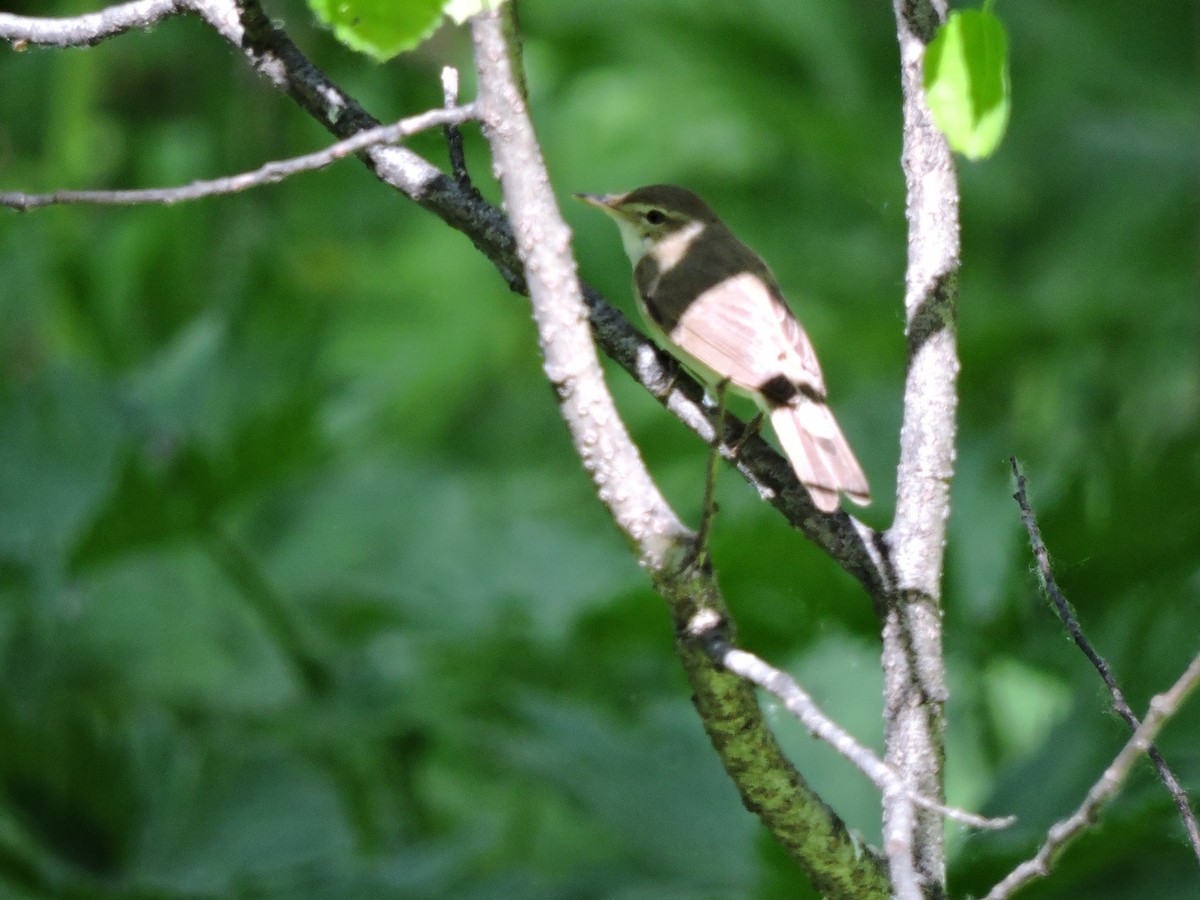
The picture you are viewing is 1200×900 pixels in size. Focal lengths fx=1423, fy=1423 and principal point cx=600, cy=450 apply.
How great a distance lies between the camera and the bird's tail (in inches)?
53.4

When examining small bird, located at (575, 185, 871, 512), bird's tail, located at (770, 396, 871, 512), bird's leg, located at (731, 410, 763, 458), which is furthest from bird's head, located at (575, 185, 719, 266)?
bird's leg, located at (731, 410, 763, 458)

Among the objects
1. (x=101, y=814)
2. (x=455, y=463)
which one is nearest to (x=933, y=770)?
(x=101, y=814)

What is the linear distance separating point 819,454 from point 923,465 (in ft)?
1.45

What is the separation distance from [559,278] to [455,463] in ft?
11.8

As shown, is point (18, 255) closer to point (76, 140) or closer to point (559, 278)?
point (76, 140)

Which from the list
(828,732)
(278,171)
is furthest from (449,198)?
(828,732)

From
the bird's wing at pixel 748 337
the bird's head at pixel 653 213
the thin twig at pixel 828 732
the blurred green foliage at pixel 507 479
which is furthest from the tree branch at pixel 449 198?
the bird's head at pixel 653 213

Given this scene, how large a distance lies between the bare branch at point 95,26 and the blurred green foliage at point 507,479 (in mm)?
1366

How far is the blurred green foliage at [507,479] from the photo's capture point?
2498 mm

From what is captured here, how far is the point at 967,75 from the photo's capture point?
3.28ft

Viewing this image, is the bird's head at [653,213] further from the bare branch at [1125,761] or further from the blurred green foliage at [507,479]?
the bare branch at [1125,761]

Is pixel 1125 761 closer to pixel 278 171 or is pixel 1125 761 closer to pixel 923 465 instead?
pixel 923 465

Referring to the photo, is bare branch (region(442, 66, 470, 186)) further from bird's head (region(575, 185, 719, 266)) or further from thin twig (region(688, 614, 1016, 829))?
bird's head (region(575, 185, 719, 266))

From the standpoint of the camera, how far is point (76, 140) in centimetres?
396
